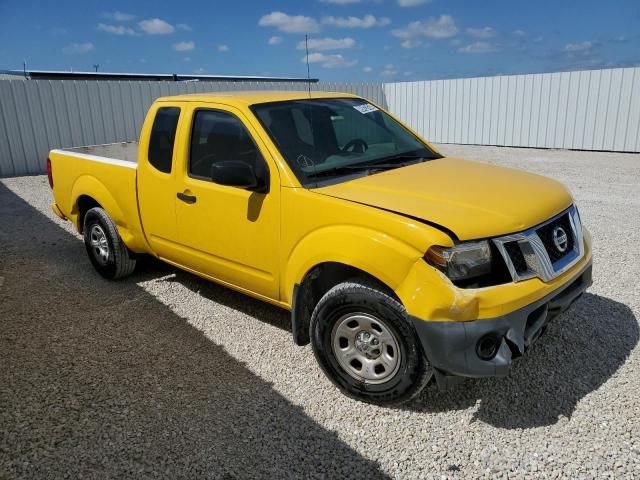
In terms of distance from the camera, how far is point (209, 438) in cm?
292

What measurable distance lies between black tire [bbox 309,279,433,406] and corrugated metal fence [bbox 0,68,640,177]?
41.2ft

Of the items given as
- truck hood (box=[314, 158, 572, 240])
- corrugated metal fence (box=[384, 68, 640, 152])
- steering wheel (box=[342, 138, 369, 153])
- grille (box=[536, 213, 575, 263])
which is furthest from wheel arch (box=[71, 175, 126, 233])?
corrugated metal fence (box=[384, 68, 640, 152])

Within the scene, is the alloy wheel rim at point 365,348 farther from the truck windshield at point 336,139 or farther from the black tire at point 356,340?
the truck windshield at point 336,139

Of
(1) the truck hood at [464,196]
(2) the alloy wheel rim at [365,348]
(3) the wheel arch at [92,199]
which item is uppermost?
(1) the truck hood at [464,196]

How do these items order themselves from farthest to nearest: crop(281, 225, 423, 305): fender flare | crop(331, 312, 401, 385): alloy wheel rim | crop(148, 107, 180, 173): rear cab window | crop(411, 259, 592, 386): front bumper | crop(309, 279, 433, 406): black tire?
1. crop(148, 107, 180, 173): rear cab window
2. crop(331, 312, 401, 385): alloy wheel rim
3. crop(309, 279, 433, 406): black tire
4. crop(281, 225, 423, 305): fender flare
5. crop(411, 259, 592, 386): front bumper

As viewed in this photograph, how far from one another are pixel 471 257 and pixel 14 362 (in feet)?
10.8

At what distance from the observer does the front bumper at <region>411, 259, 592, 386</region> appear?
104 inches

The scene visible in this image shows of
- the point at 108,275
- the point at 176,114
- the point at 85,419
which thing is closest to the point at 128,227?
the point at 108,275

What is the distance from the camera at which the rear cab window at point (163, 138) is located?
4.27m

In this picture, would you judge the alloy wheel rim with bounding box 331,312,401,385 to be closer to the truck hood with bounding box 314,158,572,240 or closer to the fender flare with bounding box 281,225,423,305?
the fender flare with bounding box 281,225,423,305

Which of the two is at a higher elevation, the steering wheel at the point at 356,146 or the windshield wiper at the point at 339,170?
the steering wheel at the point at 356,146

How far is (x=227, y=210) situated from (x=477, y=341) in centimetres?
197

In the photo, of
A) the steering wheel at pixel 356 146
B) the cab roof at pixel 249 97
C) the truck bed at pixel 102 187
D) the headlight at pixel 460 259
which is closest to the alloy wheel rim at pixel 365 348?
the headlight at pixel 460 259

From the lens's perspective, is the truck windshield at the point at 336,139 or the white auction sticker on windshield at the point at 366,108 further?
the white auction sticker on windshield at the point at 366,108
